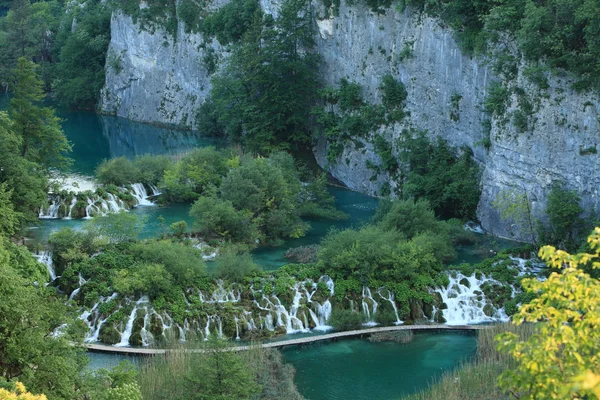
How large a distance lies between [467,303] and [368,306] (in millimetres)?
3450

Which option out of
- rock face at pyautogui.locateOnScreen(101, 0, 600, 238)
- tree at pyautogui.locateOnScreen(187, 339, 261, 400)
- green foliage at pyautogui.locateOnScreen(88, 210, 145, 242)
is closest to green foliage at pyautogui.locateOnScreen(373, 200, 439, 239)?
rock face at pyautogui.locateOnScreen(101, 0, 600, 238)

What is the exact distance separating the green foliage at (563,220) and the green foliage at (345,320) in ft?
29.3

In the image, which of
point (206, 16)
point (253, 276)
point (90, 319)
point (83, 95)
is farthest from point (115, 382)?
point (83, 95)

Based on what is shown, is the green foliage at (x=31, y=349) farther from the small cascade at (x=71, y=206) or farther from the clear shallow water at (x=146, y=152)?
the small cascade at (x=71, y=206)

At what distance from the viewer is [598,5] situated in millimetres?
30359

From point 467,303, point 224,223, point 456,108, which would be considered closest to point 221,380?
point 467,303

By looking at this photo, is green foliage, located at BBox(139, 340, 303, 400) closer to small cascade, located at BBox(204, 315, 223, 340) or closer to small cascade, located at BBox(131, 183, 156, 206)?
small cascade, located at BBox(204, 315, 223, 340)

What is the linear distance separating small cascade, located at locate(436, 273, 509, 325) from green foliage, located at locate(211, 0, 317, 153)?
19.8m

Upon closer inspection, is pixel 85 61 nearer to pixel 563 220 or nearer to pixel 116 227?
pixel 116 227

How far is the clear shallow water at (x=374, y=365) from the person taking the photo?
76.8 feet

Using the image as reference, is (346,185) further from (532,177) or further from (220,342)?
(220,342)

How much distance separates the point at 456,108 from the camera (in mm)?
40031

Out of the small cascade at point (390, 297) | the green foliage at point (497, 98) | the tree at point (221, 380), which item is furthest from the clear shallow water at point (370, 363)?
the green foliage at point (497, 98)

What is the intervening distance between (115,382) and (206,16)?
46.2 metres
